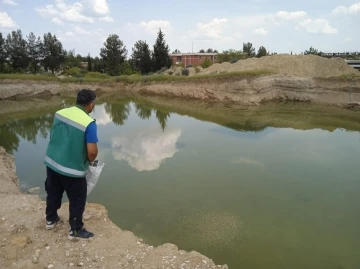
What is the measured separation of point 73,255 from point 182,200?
2702 mm

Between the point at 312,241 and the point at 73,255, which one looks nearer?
the point at 73,255

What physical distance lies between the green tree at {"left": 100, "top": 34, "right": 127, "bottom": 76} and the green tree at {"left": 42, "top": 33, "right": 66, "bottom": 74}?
5184 millimetres

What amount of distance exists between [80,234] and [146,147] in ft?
19.7

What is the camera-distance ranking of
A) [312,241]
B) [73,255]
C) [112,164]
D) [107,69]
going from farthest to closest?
1. [107,69]
2. [112,164]
3. [312,241]
4. [73,255]

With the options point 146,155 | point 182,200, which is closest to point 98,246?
point 182,200

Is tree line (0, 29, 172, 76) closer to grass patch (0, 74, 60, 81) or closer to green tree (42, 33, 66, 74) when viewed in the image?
green tree (42, 33, 66, 74)

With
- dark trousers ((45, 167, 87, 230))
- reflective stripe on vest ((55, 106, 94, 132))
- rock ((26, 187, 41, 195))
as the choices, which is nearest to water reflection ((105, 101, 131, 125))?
rock ((26, 187, 41, 195))

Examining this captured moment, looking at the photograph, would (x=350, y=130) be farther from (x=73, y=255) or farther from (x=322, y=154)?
(x=73, y=255)

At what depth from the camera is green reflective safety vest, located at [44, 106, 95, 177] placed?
3.46 metres

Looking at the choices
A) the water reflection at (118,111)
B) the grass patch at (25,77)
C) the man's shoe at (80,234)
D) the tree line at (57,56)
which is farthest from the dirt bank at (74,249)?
the tree line at (57,56)

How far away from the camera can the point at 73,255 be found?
11.5 feet

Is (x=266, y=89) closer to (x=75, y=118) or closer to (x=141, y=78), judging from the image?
(x=141, y=78)

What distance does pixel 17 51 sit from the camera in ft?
113

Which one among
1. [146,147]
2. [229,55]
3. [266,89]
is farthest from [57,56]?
[146,147]
